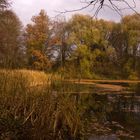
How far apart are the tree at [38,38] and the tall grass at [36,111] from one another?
1040 inches

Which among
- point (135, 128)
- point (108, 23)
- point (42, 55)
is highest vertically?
point (108, 23)

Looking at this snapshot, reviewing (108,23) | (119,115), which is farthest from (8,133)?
(108,23)

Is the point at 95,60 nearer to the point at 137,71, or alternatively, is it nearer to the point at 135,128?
the point at 137,71

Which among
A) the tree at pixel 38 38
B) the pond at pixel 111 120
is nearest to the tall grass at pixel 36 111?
the pond at pixel 111 120

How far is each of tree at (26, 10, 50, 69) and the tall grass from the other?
86.7 ft

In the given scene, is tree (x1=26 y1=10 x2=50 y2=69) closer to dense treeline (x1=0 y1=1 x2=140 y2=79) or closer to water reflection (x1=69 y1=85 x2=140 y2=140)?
dense treeline (x1=0 y1=1 x2=140 y2=79)

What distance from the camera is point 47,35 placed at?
35.5m

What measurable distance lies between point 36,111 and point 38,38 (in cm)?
2801

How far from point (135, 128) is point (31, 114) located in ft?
12.2

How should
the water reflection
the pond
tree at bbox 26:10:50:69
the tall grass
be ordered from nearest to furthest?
the tall grass
the pond
the water reflection
tree at bbox 26:10:50:69

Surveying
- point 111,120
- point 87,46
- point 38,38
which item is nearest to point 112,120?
point 111,120

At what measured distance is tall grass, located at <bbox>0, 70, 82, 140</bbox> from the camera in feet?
23.0

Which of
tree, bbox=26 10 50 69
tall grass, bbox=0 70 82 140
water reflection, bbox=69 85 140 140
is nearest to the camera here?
tall grass, bbox=0 70 82 140

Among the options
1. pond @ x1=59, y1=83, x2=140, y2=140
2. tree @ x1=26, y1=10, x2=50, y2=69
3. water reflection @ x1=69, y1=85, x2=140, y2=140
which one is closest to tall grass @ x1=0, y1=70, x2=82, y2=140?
pond @ x1=59, y1=83, x2=140, y2=140
